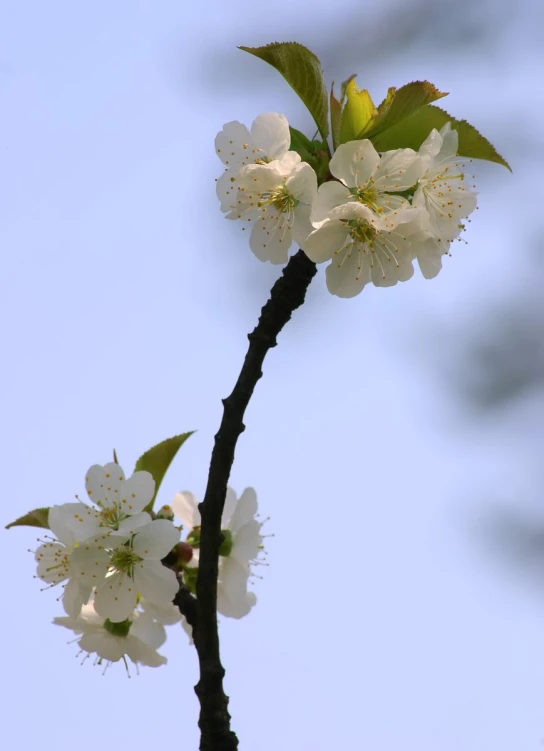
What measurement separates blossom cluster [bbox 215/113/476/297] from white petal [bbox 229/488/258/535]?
0.47 meters

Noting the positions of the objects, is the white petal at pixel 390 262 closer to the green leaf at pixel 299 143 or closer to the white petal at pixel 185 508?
the green leaf at pixel 299 143

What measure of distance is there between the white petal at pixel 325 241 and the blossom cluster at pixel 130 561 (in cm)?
46

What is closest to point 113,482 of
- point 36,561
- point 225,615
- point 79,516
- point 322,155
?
point 79,516

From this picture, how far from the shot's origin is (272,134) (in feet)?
4.59

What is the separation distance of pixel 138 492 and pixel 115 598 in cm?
18

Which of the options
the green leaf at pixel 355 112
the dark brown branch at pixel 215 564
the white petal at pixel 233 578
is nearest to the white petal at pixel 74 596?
the white petal at pixel 233 578

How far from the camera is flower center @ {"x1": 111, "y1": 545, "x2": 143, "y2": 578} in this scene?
1.44 m

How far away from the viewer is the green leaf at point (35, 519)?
59.1 inches

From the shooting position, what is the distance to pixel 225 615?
1.67m

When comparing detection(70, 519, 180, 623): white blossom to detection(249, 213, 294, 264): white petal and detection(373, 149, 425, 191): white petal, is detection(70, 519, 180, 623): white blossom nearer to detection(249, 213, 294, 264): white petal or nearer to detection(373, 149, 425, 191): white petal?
detection(249, 213, 294, 264): white petal

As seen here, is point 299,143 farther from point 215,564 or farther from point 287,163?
point 215,564

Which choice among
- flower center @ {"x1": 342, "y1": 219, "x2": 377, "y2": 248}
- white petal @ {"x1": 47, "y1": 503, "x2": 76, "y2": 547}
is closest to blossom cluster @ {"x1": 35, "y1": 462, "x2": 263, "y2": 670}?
white petal @ {"x1": 47, "y1": 503, "x2": 76, "y2": 547}

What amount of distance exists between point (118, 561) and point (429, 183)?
0.76m

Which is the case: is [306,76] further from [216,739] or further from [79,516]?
[216,739]
